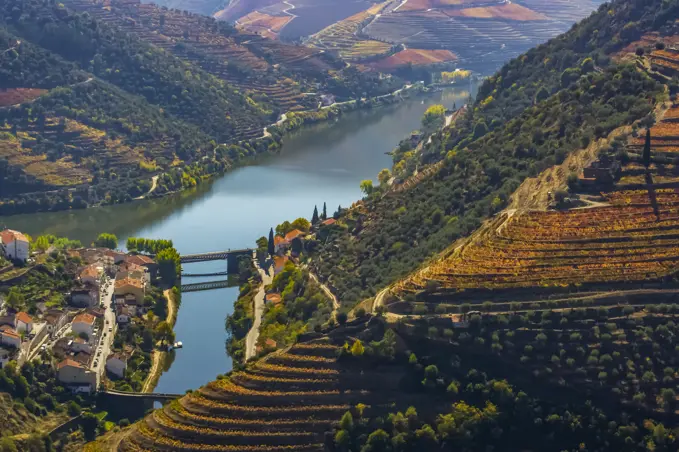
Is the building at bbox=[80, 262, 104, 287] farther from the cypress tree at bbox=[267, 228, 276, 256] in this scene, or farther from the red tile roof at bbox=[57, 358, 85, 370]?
the cypress tree at bbox=[267, 228, 276, 256]

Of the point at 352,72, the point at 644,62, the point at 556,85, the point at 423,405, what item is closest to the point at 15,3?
the point at 352,72

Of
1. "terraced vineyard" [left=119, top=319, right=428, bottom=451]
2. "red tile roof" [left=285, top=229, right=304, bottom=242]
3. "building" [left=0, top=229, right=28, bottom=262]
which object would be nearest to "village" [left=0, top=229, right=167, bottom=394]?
"building" [left=0, top=229, right=28, bottom=262]

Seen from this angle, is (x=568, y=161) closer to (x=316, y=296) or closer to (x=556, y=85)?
(x=316, y=296)

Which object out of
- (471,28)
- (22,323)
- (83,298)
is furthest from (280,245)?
(471,28)

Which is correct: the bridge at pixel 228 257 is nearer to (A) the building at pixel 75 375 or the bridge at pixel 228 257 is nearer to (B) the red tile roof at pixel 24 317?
(B) the red tile roof at pixel 24 317

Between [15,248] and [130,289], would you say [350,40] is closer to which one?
[130,289]

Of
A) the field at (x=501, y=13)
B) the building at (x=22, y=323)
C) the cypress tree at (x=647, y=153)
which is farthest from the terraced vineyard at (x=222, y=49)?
the cypress tree at (x=647, y=153)
